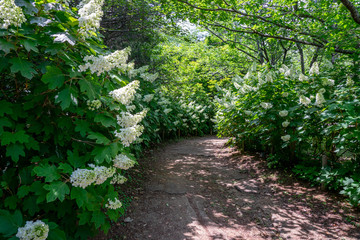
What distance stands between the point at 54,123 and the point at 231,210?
3165 millimetres

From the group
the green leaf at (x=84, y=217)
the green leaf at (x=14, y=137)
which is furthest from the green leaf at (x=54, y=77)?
the green leaf at (x=84, y=217)

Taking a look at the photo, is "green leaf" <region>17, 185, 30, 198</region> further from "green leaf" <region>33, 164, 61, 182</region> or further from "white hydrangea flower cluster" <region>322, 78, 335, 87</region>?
"white hydrangea flower cluster" <region>322, 78, 335, 87</region>

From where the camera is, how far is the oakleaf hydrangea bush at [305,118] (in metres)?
3.48

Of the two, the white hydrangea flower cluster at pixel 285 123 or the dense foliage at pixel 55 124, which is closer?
the dense foliage at pixel 55 124

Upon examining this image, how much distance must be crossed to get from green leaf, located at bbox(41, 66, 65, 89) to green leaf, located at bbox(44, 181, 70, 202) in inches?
29.2

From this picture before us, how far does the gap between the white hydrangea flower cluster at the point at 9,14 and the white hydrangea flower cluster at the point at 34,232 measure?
4.79ft

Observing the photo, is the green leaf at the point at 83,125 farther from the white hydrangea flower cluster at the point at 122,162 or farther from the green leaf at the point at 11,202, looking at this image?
the green leaf at the point at 11,202

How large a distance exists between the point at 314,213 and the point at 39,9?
14.9ft

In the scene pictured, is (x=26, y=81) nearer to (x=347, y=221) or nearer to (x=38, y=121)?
(x=38, y=121)

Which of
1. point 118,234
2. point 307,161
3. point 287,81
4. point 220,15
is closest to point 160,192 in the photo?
point 118,234

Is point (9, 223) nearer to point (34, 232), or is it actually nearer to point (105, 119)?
point (34, 232)

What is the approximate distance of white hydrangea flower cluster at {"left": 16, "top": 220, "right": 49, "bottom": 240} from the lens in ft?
4.97

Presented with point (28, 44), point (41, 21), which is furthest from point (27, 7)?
point (28, 44)

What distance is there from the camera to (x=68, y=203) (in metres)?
1.88
